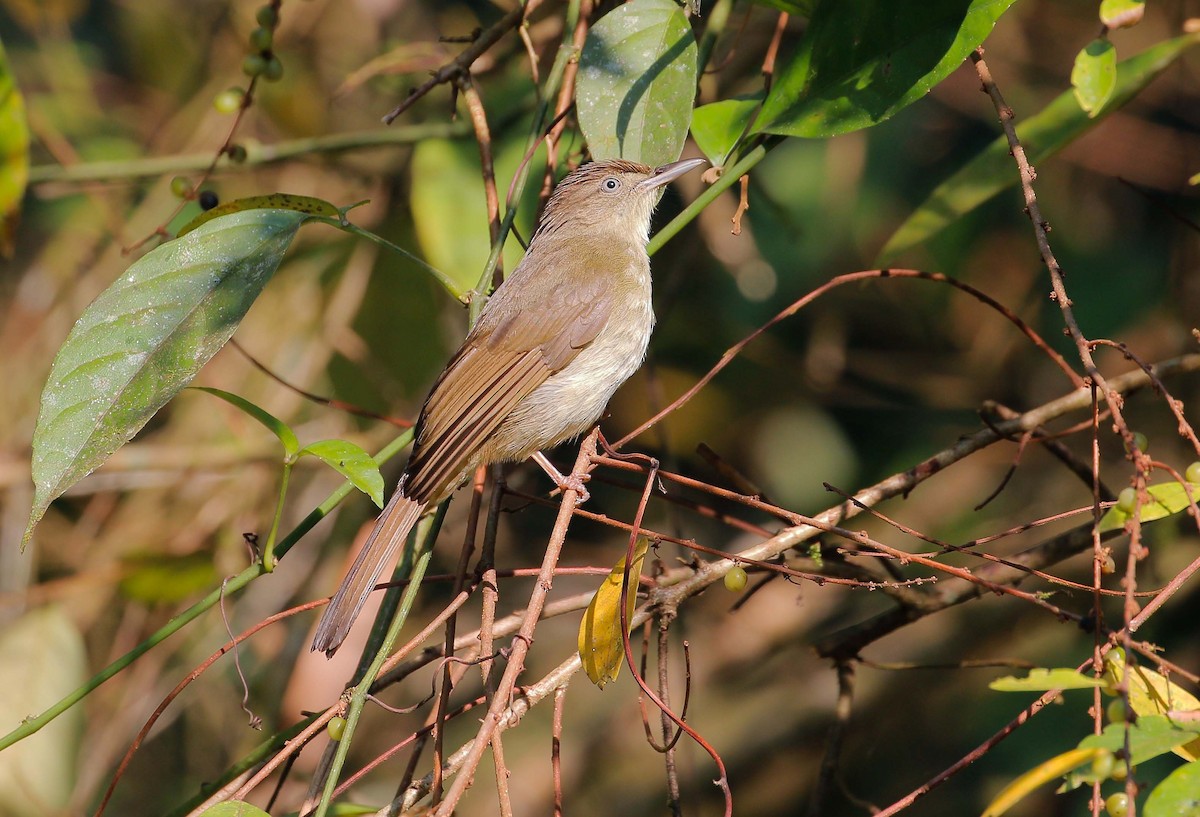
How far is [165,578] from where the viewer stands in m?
4.14

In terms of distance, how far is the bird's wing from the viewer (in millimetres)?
2900

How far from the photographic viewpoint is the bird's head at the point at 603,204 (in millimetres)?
3715

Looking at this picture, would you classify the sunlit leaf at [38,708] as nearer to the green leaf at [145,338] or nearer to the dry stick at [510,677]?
the green leaf at [145,338]

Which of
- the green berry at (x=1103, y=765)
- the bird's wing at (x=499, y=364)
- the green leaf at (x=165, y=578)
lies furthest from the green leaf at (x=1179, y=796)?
the green leaf at (x=165, y=578)

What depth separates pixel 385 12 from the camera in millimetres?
5102

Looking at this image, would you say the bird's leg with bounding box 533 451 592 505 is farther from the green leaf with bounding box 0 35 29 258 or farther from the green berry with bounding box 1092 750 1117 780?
the green leaf with bounding box 0 35 29 258

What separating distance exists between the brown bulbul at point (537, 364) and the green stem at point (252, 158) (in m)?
0.50

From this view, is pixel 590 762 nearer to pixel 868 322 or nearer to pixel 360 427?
pixel 360 427

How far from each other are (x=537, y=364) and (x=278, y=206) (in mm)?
936

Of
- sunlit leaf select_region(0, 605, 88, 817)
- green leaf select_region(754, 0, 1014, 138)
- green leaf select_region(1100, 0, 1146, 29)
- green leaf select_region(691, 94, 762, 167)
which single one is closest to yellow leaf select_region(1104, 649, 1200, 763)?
green leaf select_region(1100, 0, 1146, 29)

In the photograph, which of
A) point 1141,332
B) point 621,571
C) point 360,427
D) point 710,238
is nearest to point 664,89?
point 621,571

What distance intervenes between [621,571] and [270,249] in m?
0.96

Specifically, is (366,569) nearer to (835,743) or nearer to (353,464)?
(353,464)

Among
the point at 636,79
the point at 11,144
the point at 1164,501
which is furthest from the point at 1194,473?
the point at 11,144
